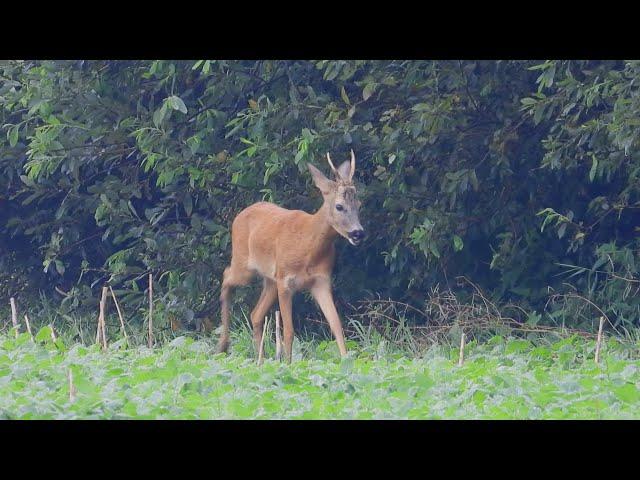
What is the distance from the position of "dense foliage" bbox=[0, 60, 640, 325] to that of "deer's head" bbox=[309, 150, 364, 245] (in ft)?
2.58

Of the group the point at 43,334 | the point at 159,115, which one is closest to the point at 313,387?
the point at 43,334

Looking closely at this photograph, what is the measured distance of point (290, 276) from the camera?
1034 cm

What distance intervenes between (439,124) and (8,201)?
236 inches

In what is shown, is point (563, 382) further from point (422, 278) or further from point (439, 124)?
point (422, 278)

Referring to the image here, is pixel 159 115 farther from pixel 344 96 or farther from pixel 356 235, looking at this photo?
pixel 356 235

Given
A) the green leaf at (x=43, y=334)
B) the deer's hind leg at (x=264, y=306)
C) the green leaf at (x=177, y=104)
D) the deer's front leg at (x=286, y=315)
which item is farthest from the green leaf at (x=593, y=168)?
the green leaf at (x=43, y=334)

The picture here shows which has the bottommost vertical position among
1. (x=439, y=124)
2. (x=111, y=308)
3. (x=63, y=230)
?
(x=111, y=308)

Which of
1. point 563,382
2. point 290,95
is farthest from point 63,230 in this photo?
point 563,382

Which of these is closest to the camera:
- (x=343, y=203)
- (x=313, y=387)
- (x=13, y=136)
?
(x=313, y=387)

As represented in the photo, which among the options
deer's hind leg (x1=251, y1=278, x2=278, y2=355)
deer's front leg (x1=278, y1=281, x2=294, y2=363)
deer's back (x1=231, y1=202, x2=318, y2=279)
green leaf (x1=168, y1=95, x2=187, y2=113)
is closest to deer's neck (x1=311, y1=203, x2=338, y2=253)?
deer's back (x1=231, y1=202, x2=318, y2=279)

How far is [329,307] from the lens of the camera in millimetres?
10023

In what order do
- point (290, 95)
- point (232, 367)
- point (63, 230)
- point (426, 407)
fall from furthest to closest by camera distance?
1. point (63, 230)
2. point (290, 95)
3. point (232, 367)
4. point (426, 407)

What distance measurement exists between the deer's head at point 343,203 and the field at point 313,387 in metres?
1.33

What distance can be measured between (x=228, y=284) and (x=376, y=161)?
1.74 m
